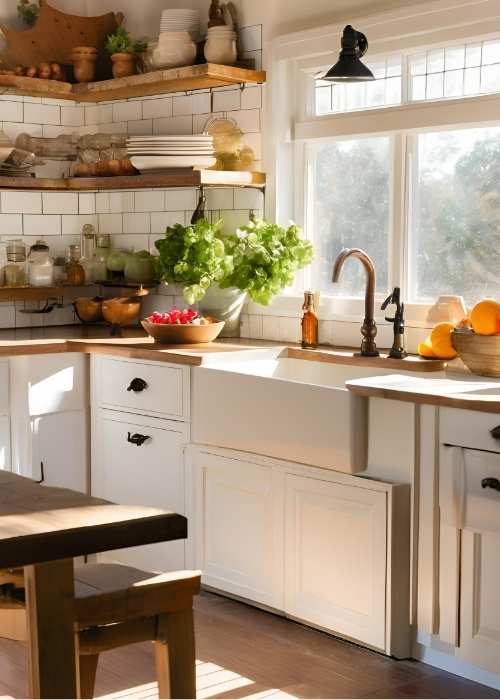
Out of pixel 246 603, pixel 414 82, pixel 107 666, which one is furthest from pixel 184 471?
Answer: pixel 414 82

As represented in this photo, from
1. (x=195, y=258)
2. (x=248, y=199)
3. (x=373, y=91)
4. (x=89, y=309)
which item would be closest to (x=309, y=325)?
(x=195, y=258)

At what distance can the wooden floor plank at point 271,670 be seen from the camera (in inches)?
144

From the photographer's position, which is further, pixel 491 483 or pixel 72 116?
pixel 72 116

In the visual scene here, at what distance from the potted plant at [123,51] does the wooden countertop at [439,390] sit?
7.83ft

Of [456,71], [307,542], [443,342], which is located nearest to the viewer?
[307,542]

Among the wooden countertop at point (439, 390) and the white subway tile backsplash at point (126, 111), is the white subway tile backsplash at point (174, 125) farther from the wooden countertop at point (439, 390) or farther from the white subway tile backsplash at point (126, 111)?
the wooden countertop at point (439, 390)

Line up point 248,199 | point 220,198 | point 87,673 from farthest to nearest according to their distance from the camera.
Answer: point 220,198 → point 248,199 → point 87,673

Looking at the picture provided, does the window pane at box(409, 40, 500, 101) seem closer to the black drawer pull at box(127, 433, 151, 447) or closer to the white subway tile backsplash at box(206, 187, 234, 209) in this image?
the white subway tile backsplash at box(206, 187, 234, 209)

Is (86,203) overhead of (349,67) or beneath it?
beneath

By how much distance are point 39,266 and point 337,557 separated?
2.51 metres

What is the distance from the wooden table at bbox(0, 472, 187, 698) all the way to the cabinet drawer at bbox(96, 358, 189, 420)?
6.77 ft

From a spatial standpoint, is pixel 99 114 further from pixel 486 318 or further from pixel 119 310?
pixel 486 318

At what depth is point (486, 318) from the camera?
4.03 metres

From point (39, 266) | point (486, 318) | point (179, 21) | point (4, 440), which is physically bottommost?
point (4, 440)
